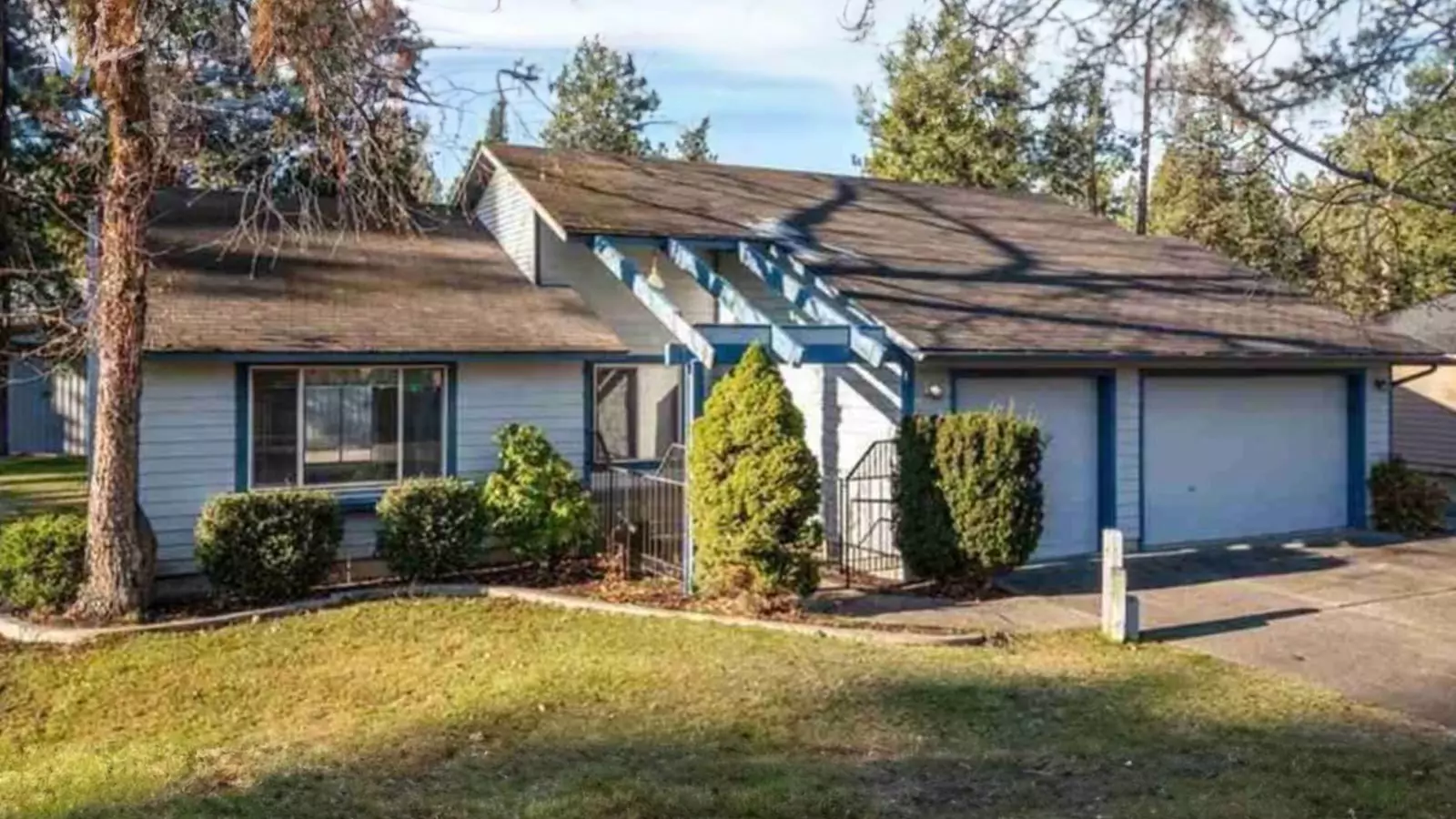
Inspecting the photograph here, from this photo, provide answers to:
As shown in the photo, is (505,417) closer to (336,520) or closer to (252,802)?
(336,520)

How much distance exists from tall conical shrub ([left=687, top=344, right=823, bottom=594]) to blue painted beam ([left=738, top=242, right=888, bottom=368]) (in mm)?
1509

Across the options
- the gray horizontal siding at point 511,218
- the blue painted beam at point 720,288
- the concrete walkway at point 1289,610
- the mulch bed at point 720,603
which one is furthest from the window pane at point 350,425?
the concrete walkway at point 1289,610

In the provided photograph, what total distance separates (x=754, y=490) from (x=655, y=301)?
9.26ft

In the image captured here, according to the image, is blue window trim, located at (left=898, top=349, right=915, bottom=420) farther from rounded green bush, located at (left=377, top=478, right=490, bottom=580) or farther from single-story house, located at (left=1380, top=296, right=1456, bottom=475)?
single-story house, located at (left=1380, top=296, right=1456, bottom=475)

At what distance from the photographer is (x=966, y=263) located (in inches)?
589

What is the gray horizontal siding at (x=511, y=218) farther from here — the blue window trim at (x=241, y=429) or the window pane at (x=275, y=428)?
the blue window trim at (x=241, y=429)

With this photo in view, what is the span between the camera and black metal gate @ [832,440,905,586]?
11797 mm

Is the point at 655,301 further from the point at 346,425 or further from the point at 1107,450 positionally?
the point at 1107,450

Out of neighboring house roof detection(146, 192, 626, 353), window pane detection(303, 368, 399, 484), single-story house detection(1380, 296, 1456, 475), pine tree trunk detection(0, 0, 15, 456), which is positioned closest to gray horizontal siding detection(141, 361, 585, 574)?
neighboring house roof detection(146, 192, 626, 353)

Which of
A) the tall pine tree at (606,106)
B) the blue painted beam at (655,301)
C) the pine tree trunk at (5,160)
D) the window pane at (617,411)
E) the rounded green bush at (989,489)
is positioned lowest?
the rounded green bush at (989,489)

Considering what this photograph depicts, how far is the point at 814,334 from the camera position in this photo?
449 inches

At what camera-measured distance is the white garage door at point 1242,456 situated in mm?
13570

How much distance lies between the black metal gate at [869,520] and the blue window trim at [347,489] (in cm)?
Answer: 405

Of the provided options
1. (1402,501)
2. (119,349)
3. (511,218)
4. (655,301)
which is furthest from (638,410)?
(1402,501)
